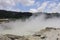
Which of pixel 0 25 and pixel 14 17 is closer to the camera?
pixel 0 25

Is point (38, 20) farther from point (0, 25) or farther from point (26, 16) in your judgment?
point (0, 25)

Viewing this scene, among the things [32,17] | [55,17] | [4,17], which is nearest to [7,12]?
[4,17]

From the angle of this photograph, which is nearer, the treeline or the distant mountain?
the distant mountain

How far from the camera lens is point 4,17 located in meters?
32.6

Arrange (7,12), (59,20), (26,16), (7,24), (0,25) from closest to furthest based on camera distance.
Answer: (0,25) < (7,24) < (59,20) < (26,16) < (7,12)

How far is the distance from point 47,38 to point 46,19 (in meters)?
14.5

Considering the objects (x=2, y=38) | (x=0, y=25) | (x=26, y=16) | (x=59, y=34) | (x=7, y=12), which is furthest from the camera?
(x=7, y=12)

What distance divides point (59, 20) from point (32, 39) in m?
14.1

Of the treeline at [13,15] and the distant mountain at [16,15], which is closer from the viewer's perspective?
the distant mountain at [16,15]

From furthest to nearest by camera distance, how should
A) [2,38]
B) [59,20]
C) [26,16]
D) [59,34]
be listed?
[26,16] → [59,20] → [59,34] → [2,38]

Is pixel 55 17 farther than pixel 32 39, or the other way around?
pixel 55 17

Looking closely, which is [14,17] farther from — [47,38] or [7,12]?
[47,38]

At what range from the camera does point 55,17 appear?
3030cm

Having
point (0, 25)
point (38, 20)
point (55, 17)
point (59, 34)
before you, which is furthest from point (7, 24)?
point (59, 34)
